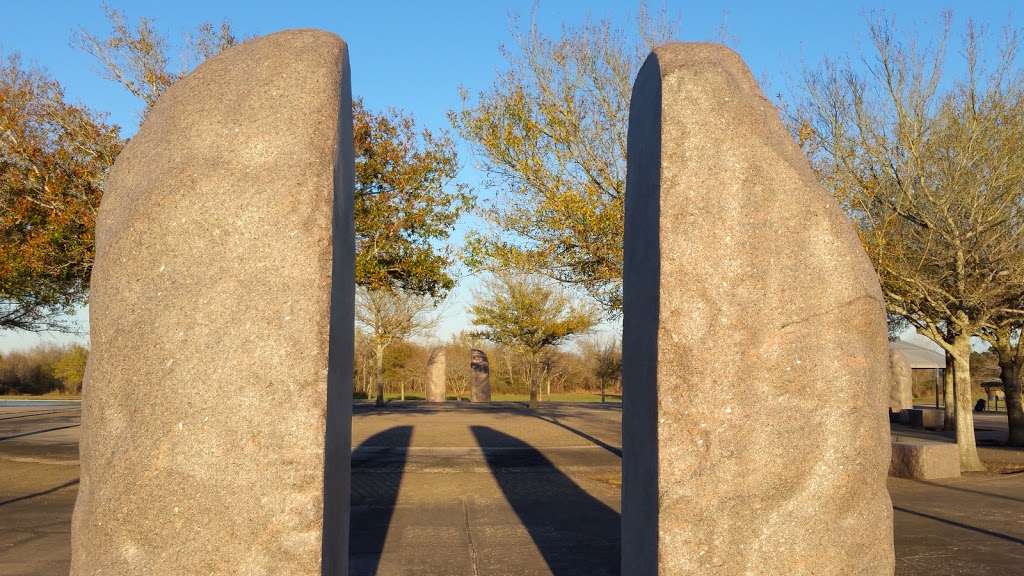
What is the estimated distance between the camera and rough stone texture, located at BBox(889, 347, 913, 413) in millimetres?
26703

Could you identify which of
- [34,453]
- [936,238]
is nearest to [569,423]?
[936,238]

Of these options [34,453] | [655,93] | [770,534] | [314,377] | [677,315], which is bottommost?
[34,453]

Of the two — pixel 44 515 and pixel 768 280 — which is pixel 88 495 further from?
pixel 44 515

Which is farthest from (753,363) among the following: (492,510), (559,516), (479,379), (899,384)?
(479,379)

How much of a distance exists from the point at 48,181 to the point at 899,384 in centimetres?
2669

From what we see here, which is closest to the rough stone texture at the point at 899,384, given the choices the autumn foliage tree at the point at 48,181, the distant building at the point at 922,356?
the distant building at the point at 922,356

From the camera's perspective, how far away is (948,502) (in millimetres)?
9422

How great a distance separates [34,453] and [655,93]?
1385 cm

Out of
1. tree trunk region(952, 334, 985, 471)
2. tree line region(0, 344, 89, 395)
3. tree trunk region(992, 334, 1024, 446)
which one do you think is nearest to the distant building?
tree trunk region(992, 334, 1024, 446)

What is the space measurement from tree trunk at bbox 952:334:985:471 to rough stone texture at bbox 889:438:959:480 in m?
1.23

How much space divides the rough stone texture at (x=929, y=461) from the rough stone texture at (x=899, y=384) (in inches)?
628

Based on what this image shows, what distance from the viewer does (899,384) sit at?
26.8 m

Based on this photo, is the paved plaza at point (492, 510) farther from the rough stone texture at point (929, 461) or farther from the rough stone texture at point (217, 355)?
the rough stone texture at point (217, 355)

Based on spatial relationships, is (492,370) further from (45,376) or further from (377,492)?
(377,492)
